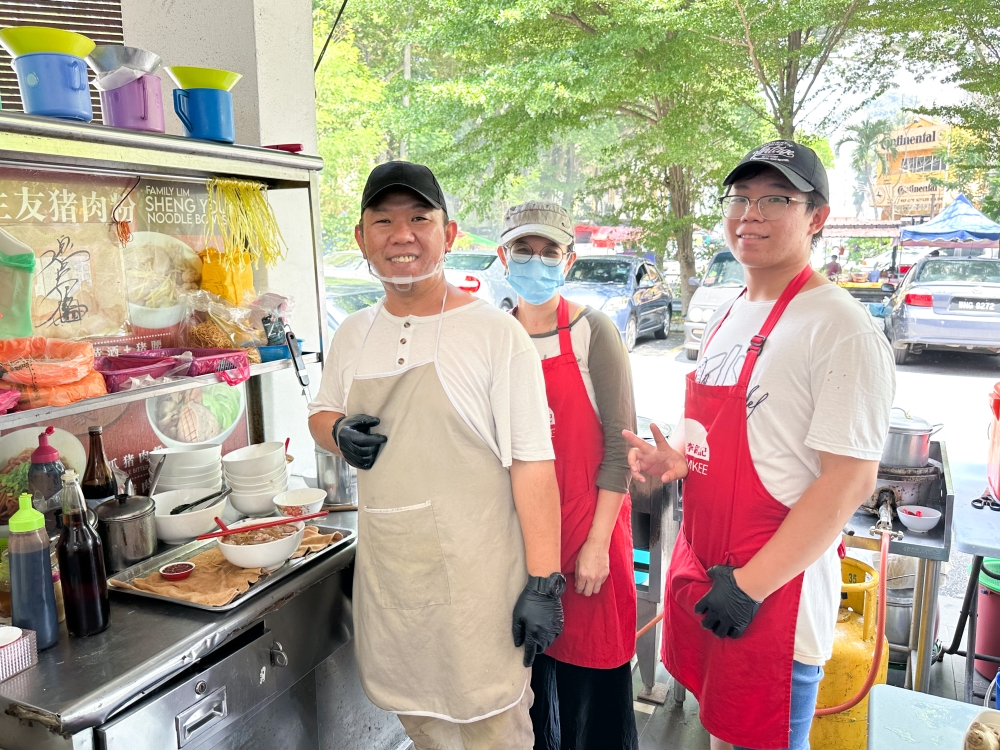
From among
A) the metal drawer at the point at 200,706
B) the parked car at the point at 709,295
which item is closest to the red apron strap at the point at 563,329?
the metal drawer at the point at 200,706

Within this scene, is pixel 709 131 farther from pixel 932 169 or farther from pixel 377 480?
pixel 932 169

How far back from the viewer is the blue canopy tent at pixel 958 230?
12.1m

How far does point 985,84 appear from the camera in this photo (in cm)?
734

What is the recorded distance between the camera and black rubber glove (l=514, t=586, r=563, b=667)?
5.62 feet

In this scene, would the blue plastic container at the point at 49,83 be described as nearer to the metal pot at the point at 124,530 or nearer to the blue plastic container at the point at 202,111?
the blue plastic container at the point at 202,111

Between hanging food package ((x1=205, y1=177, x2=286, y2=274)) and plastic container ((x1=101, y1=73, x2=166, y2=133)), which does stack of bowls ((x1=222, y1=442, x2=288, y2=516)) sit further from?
plastic container ((x1=101, y1=73, x2=166, y2=133))

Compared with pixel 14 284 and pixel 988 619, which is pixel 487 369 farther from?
pixel 988 619

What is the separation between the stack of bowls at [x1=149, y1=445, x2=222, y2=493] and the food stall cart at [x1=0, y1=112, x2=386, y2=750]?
190 millimetres

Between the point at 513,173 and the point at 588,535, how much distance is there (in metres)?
7.02

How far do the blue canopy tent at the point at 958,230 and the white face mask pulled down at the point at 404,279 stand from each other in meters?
13.2

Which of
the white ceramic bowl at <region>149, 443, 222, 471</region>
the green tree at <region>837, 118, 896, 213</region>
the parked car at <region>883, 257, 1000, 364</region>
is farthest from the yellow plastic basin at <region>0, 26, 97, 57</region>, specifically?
the green tree at <region>837, 118, 896, 213</region>

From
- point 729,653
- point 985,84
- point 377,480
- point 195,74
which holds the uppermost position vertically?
point 985,84

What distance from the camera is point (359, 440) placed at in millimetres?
1696

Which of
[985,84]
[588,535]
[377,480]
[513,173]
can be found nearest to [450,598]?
[377,480]
